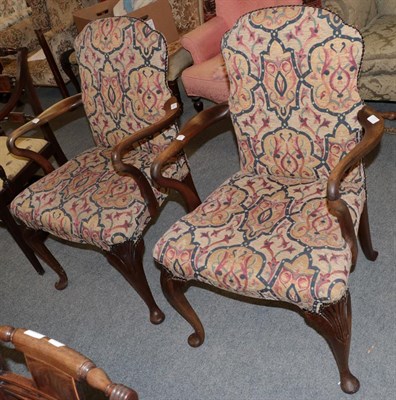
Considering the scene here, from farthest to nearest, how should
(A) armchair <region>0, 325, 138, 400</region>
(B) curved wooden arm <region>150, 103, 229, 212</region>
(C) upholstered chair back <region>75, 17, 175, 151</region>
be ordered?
(C) upholstered chair back <region>75, 17, 175, 151</region>
(B) curved wooden arm <region>150, 103, 229, 212</region>
(A) armchair <region>0, 325, 138, 400</region>

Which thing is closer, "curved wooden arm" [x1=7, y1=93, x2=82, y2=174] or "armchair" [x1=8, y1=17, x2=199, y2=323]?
"armchair" [x1=8, y1=17, x2=199, y2=323]

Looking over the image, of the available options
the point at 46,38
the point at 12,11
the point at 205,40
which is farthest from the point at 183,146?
the point at 12,11

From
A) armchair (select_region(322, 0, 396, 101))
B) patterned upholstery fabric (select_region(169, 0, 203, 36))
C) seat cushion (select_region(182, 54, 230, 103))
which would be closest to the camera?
armchair (select_region(322, 0, 396, 101))

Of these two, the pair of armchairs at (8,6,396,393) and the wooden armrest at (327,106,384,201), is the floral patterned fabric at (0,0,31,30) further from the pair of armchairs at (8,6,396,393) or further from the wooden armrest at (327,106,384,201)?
the wooden armrest at (327,106,384,201)

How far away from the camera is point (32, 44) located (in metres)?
4.41

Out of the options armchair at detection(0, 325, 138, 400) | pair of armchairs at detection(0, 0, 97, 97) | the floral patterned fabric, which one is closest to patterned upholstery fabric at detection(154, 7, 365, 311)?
armchair at detection(0, 325, 138, 400)

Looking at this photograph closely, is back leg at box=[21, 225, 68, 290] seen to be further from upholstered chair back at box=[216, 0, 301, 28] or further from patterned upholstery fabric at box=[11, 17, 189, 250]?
upholstered chair back at box=[216, 0, 301, 28]

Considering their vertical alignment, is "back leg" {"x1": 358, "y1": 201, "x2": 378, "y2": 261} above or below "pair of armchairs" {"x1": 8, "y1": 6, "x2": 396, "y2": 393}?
below

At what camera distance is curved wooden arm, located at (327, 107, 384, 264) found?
4.48 ft

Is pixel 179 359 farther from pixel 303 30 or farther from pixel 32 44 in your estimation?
pixel 32 44

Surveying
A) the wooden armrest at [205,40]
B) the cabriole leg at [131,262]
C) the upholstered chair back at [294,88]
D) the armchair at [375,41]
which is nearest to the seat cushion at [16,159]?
the cabriole leg at [131,262]

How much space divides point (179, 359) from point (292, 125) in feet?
3.18

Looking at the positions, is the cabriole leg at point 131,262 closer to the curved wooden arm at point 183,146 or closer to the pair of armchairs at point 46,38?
the curved wooden arm at point 183,146

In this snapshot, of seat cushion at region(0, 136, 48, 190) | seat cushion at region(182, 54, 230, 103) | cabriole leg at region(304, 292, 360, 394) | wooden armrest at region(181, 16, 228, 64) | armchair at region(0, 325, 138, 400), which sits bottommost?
cabriole leg at region(304, 292, 360, 394)
